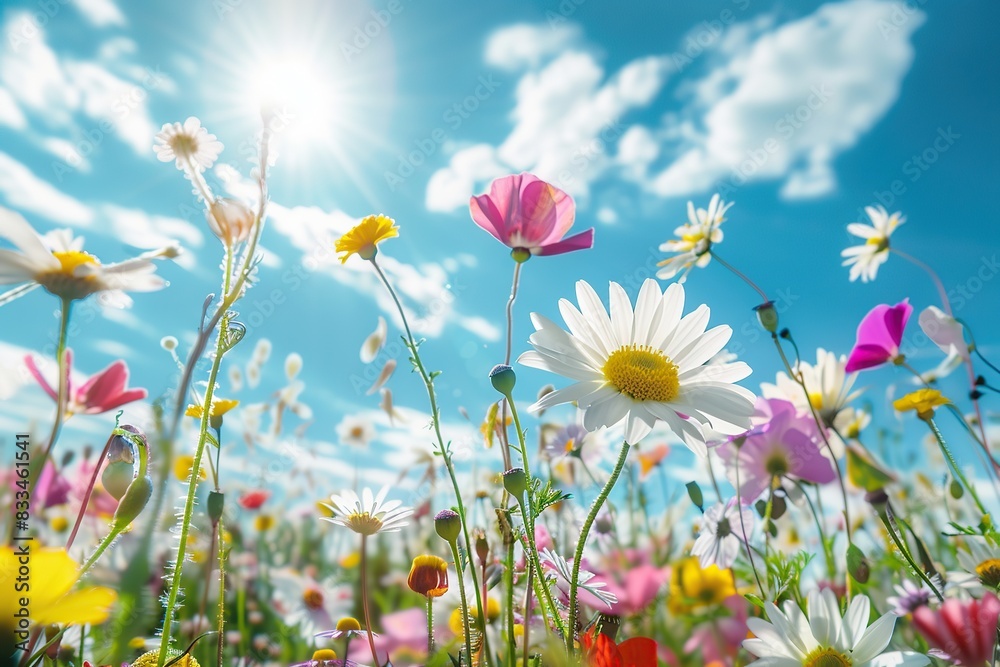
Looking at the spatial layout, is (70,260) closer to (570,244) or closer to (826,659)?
(570,244)

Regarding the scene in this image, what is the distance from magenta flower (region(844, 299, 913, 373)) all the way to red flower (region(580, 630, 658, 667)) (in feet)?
2.51

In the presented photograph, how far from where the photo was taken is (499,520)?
0.68 m

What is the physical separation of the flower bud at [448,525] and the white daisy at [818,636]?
327mm

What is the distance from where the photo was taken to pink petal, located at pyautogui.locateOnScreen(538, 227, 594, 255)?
0.89 metres

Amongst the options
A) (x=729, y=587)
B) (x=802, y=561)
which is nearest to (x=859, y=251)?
(x=729, y=587)

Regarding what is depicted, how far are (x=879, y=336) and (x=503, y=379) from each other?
76cm

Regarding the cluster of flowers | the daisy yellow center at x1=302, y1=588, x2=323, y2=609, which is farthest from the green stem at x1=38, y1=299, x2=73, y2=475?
the daisy yellow center at x1=302, y1=588, x2=323, y2=609

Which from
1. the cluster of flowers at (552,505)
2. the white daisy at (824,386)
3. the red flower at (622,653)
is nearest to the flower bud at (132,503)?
the cluster of flowers at (552,505)

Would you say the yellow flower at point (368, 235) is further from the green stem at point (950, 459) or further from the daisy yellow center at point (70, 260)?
the green stem at point (950, 459)

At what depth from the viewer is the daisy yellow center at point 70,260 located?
54 cm

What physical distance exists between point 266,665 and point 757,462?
1142mm

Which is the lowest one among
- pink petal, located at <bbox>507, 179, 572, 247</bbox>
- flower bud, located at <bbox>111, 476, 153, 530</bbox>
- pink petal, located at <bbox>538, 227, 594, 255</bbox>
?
flower bud, located at <bbox>111, 476, 153, 530</bbox>

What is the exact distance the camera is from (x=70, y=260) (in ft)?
1.79

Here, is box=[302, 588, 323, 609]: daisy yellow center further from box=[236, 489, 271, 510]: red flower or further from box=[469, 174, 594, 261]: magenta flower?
box=[469, 174, 594, 261]: magenta flower
